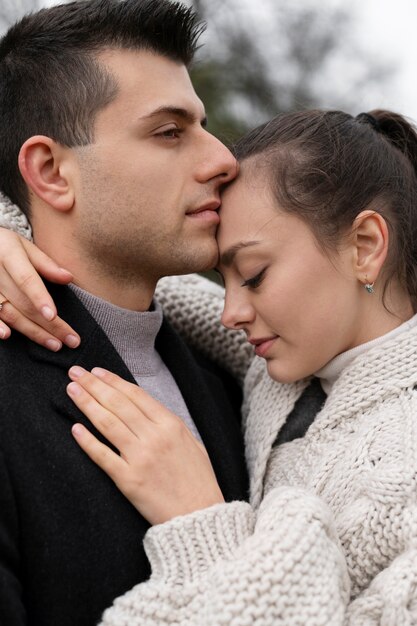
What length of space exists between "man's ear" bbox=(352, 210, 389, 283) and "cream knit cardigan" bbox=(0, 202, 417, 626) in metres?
0.20

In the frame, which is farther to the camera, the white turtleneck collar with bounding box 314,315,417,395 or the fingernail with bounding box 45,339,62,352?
the white turtleneck collar with bounding box 314,315,417,395

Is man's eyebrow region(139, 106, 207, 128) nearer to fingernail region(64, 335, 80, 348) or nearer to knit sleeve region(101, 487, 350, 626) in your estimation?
fingernail region(64, 335, 80, 348)

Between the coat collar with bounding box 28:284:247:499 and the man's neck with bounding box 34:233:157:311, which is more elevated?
the man's neck with bounding box 34:233:157:311

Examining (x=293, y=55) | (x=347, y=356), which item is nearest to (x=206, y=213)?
(x=347, y=356)

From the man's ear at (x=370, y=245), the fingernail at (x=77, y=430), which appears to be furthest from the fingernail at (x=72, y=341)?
the man's ear at (x=370, y=245)

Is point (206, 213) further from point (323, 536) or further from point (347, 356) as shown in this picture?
point (323, 536)

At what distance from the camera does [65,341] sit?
2156mm

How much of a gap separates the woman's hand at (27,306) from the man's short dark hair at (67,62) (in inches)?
16.9

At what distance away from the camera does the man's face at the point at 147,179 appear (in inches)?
92.9

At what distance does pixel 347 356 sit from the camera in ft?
7.66

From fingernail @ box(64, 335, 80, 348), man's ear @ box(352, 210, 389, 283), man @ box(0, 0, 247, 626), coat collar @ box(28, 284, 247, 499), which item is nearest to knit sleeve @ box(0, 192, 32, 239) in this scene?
man @ box(0, 0, 247, 626)

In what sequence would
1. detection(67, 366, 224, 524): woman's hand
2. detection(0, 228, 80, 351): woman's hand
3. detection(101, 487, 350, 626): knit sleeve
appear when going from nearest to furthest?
detection(101, 487, 350, 626): knit sleeve
detection(67, 366, 224, 524): woman's hand
detection(0, 228, 80, 351): woman's hand

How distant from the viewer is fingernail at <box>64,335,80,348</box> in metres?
2.15

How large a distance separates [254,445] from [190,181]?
83cm
